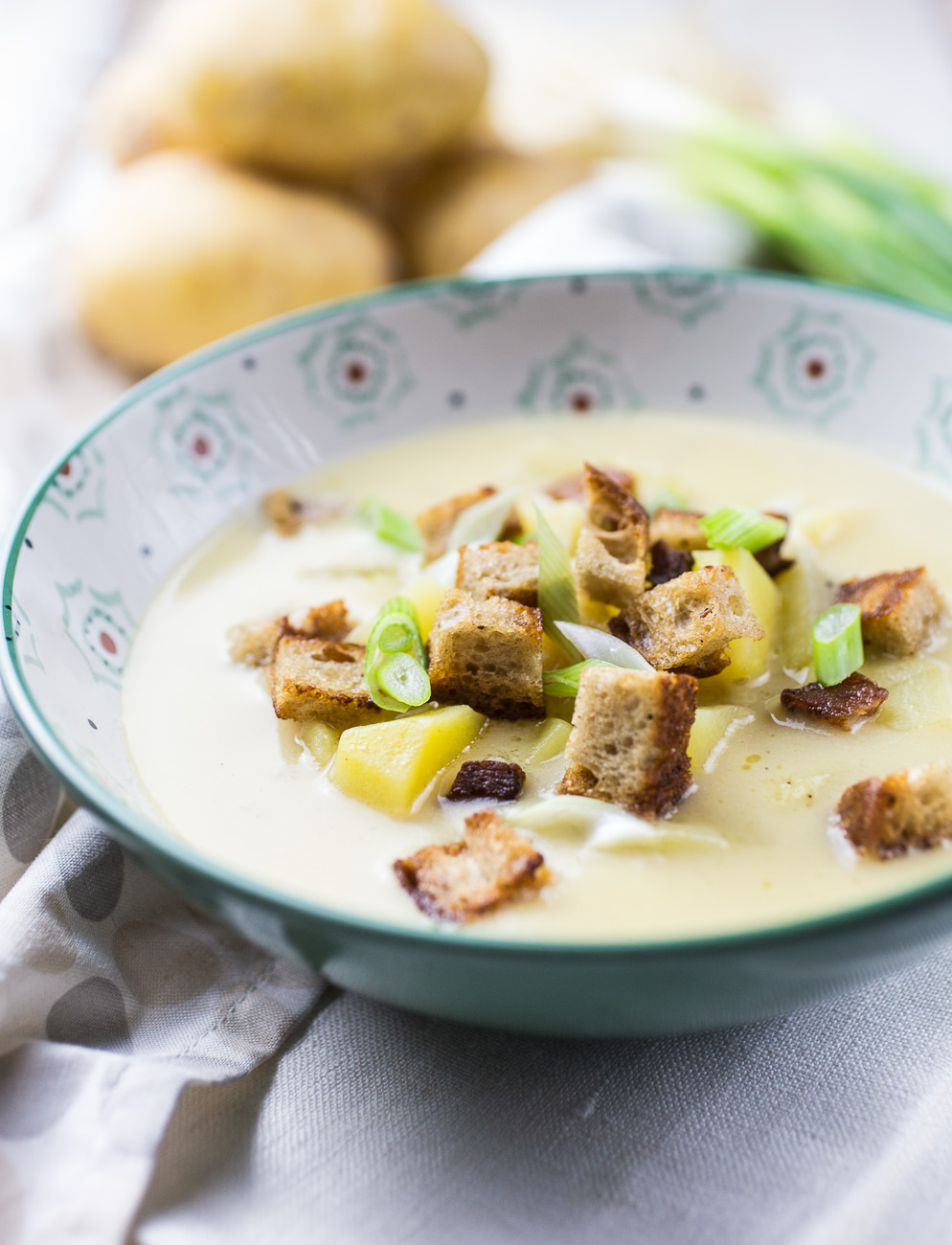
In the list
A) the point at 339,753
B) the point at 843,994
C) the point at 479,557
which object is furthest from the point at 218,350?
the point at 843,994

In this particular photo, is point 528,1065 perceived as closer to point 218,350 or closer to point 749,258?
point 218,350

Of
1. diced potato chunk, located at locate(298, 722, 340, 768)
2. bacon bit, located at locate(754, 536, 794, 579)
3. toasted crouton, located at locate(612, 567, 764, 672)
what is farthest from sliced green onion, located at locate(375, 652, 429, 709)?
bacon bit, located at locate(754, 536, 794, 579)

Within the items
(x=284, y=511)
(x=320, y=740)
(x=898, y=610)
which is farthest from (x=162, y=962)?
(x=898, y=610)

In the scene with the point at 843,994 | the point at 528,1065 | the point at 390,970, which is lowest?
the point at 843,994

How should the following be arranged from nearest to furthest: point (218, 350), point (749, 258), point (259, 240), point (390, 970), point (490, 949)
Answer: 1. point (490, 949)
2. point (390, 970)
3. point (218, 350)
4. point (259, 240)
5. point (749, 258)

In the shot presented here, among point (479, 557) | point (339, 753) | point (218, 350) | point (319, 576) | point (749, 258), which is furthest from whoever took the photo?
point (749, 258)

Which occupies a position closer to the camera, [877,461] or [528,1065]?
[528,1065]
